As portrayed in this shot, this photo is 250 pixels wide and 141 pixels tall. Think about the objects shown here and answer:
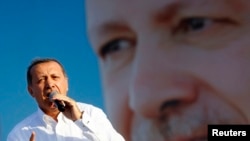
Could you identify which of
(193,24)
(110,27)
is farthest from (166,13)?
(110,27)

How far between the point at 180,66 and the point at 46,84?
77cm

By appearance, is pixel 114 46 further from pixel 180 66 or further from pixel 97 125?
pixel 97 125

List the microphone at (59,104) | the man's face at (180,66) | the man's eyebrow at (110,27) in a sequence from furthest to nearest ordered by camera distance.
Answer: the man's eyebrow at (110,27), the man's face at (180,66), the microphone at (59,104)

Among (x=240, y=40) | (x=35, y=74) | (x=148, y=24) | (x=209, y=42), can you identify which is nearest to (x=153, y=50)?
(x=148, y=24)

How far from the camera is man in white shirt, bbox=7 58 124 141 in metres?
0.81

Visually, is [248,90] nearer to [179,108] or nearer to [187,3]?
[179,108]

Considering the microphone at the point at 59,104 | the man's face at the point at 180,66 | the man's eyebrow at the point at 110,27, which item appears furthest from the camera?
the man's eyebrow at the point at 110,27

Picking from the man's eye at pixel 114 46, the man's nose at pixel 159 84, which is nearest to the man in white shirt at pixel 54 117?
the man's nose at pixel 159 84

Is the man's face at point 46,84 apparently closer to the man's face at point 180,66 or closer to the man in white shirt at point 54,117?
the man in white shirt at point 54,117

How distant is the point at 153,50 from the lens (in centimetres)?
157

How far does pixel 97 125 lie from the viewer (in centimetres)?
85

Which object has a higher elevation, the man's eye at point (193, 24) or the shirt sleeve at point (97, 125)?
the man's eye at point (193, 24)

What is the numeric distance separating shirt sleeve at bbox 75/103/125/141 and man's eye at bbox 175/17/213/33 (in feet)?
2.40

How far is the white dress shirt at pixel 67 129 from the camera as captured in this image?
0.81 meters
